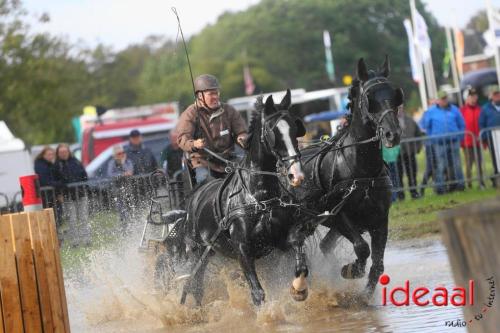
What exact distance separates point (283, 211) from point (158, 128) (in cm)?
2455

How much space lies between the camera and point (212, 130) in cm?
1256

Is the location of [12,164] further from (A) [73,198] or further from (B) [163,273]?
(B) [163,273]

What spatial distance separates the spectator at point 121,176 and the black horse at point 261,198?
12.2 ft

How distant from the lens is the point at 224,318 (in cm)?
1160

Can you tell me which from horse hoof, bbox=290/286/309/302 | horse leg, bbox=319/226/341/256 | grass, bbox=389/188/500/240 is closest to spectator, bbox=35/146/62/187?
grass, bbox=389/188/500/240

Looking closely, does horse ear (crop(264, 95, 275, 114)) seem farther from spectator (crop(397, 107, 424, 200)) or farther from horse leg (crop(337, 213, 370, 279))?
spectator (crop(397, 107, 424, 200))

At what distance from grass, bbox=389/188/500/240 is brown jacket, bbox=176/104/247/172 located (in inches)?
187

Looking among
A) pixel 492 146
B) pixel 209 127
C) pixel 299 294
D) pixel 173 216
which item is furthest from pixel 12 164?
pixel 299 294

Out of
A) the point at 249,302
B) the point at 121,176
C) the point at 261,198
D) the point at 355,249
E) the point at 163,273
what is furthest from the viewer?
the point at 121,176

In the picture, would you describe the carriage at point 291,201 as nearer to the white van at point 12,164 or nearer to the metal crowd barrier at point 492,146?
the metal crowd barrier at point 492,146

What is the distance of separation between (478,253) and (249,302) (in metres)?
5.60

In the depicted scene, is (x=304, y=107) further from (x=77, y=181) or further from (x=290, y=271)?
(x=290, y=271)

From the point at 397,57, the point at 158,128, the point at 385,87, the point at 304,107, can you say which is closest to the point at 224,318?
the point at 385,87

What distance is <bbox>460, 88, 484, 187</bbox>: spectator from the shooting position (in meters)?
20.9
